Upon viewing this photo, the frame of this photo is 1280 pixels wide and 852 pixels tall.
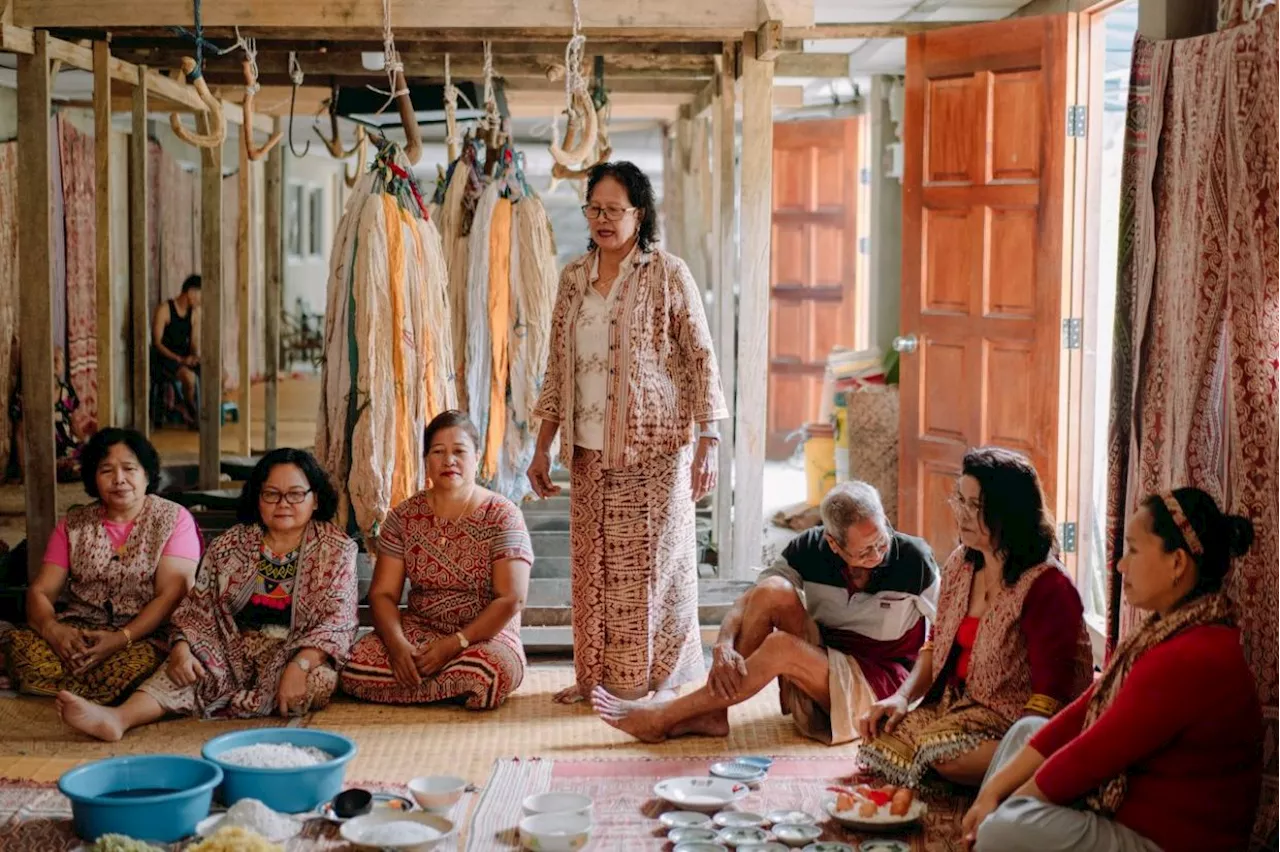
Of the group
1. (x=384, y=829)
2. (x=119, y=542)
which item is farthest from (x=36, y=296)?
(x=384, y=829)

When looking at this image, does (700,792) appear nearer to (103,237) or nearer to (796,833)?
(796,833)

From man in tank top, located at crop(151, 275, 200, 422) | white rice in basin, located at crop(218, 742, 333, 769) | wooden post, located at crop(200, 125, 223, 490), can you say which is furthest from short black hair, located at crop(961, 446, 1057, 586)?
man in tank top, located at crop(151, 275, 200, 422)

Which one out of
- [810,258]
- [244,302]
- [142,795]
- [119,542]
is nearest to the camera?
[142,795]

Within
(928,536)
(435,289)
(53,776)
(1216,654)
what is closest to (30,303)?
(435,289)

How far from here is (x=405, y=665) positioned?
14.6 ft

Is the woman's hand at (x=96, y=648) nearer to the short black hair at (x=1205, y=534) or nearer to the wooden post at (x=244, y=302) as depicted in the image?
the short black hair at (x=1205, y=534)

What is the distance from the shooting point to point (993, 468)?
11.6 feet

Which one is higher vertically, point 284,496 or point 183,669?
point 284,496

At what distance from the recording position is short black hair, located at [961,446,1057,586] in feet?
11.6

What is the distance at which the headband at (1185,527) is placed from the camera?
2922mm

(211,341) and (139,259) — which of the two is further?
(211,341)

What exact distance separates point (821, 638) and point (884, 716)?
0.46 m

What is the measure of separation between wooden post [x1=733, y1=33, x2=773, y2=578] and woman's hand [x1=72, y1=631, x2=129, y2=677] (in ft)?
6.96

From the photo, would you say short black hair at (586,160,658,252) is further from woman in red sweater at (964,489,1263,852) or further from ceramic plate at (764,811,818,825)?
woman in red sweater at (964,489,1263,852)
